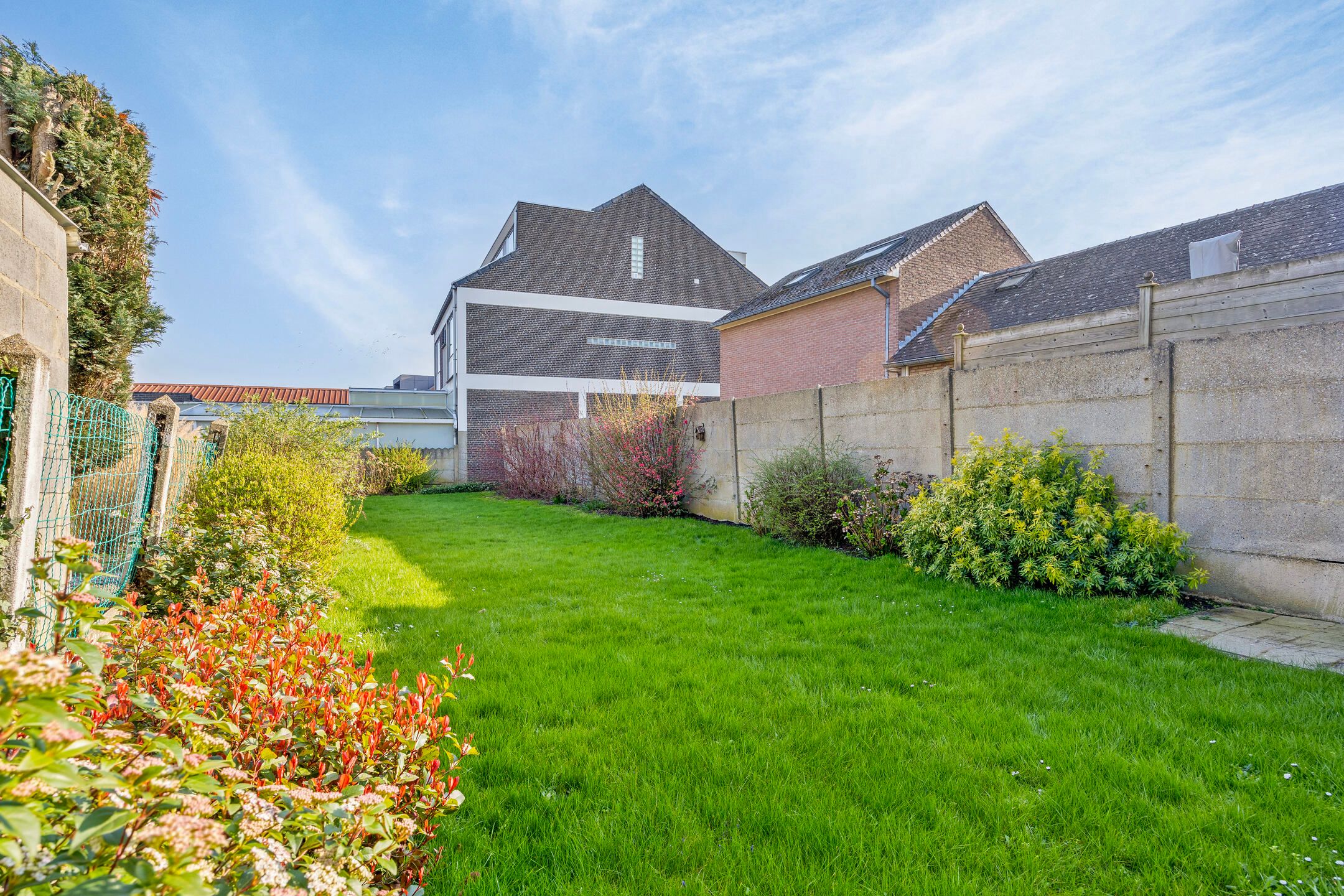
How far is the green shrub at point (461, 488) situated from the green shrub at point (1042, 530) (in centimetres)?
1493

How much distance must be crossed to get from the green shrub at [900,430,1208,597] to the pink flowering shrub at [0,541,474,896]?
4.36 meters

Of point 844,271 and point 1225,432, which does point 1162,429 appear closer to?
point 1225,432

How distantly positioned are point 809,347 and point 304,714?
17.1m

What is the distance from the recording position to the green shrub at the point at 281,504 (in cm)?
483

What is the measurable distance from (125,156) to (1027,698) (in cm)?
756

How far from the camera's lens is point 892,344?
605 inches

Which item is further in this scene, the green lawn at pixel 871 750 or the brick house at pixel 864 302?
the brick house at pixel 864 302

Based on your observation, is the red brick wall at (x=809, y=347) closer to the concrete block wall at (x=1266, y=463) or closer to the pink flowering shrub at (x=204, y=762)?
the concrete block wall at (x=1266, y=463)

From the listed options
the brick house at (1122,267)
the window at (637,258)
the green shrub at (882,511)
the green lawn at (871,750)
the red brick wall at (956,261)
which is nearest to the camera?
the green lawn at (871,750)

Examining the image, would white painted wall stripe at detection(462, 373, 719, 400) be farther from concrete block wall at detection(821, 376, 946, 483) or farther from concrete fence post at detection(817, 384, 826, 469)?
concrete block wall at detection(821, 376, 946, 483)

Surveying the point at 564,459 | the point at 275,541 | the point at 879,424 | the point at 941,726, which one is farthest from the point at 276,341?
the point at 941,726

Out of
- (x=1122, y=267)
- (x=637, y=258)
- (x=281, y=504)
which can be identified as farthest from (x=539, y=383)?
(x=281, y=504)

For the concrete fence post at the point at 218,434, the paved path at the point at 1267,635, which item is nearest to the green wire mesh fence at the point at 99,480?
the concrete fence post at the point at 218,434

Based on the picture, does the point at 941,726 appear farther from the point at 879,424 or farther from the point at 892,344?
the point at 892,344
